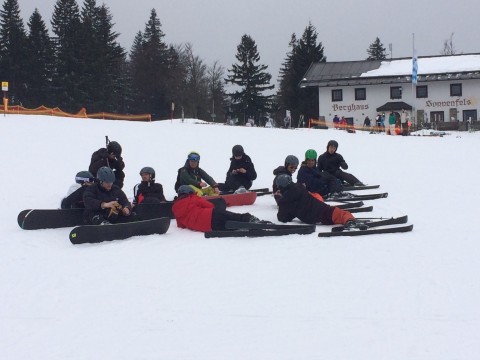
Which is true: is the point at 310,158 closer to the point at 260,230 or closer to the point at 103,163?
the point at 260,230

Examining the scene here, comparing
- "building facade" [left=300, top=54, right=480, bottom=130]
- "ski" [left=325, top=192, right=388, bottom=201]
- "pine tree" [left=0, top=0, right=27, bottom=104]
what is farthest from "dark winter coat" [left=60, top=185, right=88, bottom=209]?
"pine tree" [left=0, top=0, right=27, bottom=104]

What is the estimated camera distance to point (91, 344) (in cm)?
469

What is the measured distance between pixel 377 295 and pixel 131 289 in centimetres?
243

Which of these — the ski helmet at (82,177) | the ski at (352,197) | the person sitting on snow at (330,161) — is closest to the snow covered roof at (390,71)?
the person sitting on snow at (330,161)

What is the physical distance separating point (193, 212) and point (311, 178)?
3.40 meters

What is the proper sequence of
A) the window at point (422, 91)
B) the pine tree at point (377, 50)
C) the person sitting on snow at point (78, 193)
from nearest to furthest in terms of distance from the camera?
the person sitting on snow at point (78, 193)
the window at point (422, 91)
the pine tree at point (377, 50)

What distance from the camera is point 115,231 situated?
8.25 meters

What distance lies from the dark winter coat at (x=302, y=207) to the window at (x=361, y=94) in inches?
1687

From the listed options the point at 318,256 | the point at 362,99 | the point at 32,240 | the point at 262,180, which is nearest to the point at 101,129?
the point at 262,180

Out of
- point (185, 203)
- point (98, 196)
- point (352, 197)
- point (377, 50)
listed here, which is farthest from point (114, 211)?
point (377, 50)

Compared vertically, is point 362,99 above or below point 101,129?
above

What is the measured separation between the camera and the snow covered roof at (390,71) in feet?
156

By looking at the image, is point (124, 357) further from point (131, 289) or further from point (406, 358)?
point (406, 358)

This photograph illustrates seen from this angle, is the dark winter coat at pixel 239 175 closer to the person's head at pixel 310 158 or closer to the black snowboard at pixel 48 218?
the person's head at pixel 310 158
